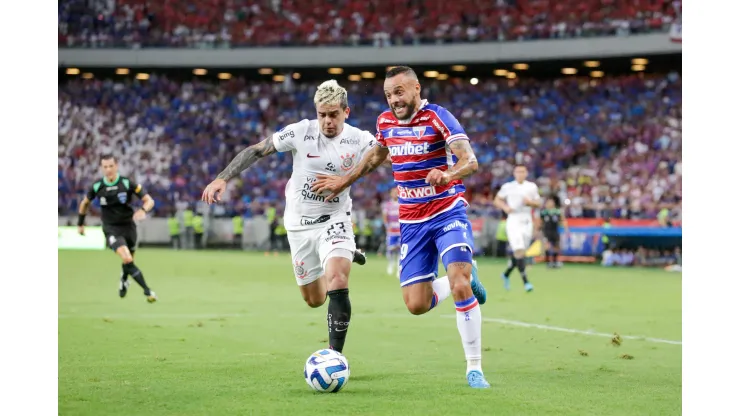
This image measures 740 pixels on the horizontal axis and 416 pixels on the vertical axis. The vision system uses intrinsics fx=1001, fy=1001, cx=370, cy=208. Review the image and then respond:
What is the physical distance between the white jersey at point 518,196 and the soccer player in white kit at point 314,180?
10.7 metres

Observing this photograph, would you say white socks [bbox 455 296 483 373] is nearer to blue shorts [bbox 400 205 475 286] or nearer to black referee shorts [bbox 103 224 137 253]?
blue shorts [bbox 400 205 475 286]

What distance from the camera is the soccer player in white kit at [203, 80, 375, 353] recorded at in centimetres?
838

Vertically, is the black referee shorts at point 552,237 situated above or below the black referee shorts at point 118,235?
below

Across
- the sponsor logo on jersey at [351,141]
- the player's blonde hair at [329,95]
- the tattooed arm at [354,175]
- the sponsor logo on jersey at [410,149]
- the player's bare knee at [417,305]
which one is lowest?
the player's bare knee at [417,305]

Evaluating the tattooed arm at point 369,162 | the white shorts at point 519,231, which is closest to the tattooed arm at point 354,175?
the tattooed arm at point 369,162

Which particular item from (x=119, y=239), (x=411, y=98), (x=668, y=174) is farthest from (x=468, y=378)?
(x=668, y=174)

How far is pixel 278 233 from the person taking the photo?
1459 inches

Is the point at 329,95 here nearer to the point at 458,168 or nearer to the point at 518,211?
the point at 458,168

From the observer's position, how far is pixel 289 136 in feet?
28.4

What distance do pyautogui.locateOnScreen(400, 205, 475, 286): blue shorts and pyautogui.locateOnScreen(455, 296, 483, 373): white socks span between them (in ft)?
1.12

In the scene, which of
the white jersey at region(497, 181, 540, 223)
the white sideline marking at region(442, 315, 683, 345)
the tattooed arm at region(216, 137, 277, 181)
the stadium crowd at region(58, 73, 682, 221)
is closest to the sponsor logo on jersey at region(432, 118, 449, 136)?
the tattooed arm at region(216, 137, 277, 181)

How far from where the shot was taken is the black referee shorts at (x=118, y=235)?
15.5m

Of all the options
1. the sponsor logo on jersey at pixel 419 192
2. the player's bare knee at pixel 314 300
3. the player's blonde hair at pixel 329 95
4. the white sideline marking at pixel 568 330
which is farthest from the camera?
the white sideline marking at pixel 568 330

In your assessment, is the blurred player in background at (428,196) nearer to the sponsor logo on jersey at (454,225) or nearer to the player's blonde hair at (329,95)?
the sponsor logo on jersey at (454,225)
